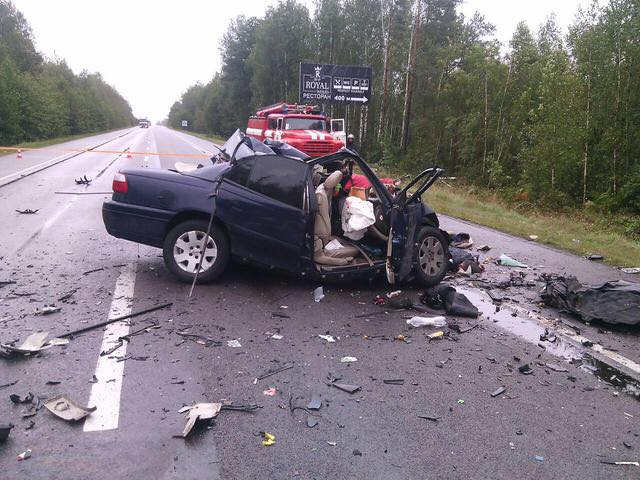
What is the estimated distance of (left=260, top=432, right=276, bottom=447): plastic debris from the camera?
303cm

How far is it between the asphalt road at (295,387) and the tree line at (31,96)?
3776 cm

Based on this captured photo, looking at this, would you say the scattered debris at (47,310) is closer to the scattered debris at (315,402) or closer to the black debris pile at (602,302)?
the scattered debris at (315,402)

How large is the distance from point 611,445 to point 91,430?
3303 mm

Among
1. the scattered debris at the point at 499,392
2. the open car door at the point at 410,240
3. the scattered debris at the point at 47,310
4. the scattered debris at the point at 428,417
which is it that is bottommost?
the scattered debris at the point at 499,392

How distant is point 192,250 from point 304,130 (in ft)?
51.4

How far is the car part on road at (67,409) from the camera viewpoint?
3148 mm

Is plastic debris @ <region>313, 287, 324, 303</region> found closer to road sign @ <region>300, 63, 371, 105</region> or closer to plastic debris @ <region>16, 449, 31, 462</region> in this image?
plastic debris @ <region>16, 449, 31, 462</region>

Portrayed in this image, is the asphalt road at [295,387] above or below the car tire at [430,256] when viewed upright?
below

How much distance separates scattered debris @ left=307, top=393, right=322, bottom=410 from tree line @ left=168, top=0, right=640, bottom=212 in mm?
14434

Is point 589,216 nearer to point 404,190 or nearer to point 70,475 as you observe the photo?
point 404,190

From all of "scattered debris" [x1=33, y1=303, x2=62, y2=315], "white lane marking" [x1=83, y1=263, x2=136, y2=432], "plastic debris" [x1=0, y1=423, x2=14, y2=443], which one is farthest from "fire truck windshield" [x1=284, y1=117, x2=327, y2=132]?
"plastic debris" [x1=0, y1=423, x2=14, y2=443]

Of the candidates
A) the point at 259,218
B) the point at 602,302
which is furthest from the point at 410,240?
the point at 602,302

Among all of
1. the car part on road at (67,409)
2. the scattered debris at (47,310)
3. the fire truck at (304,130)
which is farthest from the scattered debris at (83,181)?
the car part on road at (67,409)

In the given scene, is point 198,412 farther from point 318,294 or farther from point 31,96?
point 31,96
